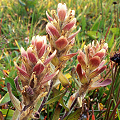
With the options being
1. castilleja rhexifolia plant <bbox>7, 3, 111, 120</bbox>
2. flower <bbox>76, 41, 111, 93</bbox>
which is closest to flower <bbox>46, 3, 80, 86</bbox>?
castilleja rhexifolia plant <bbox>7, 3, 111, 120</bbox>

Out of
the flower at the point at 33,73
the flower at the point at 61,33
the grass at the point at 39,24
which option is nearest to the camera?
the flower at the point at 33,73

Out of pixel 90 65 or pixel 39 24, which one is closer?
pixel 90 65

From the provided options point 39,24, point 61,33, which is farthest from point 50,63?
point 39,24

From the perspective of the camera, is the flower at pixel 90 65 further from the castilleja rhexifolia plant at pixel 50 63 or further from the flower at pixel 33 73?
the flower at pixel 33 73

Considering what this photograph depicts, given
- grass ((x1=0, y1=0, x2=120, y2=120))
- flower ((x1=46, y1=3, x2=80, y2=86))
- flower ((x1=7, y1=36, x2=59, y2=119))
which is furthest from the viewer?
grass ((x1=0, y1=0, x2=120, y2=120))

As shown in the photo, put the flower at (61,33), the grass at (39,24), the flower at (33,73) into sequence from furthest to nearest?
the grass at (39,24) → the flower at (61,33) → the flower at (33,73)

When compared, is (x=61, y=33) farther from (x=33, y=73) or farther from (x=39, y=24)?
(x=39, y=24)

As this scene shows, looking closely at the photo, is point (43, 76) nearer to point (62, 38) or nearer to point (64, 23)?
point (62, 38)

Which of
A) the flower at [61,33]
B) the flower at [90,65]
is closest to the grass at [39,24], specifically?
Result: the flower at [90,65]

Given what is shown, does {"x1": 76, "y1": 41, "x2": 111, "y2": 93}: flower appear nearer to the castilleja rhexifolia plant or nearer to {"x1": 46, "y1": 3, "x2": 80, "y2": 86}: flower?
the castilleja rhexifolia plant
